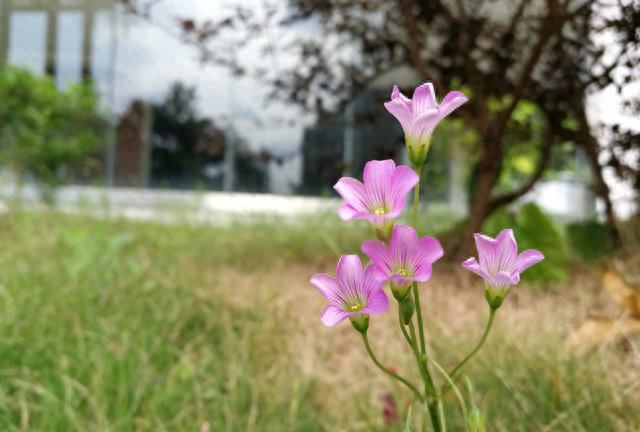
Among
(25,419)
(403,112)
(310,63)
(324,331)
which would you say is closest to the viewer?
(403,112)

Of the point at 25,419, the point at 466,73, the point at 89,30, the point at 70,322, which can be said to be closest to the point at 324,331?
the point at 70,322

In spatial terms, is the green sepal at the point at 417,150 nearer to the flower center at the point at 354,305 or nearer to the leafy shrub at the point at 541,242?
the flower center at the point at 354,305

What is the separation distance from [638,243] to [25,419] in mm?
2249

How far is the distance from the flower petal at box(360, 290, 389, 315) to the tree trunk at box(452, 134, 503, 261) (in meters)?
1.67

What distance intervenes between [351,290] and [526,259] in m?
0.12

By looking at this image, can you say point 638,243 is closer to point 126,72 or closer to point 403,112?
point 403,112

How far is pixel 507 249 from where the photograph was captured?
0.36 metres

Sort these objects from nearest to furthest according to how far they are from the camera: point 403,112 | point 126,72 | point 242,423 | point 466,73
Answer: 1. point 403,112
2. point 242,423
3. point 466,73
4. point 126,72

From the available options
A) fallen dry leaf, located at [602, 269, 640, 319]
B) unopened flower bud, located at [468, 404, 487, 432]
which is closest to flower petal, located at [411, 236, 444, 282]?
unopened flower bud, located at [468, 404, 487, 432]

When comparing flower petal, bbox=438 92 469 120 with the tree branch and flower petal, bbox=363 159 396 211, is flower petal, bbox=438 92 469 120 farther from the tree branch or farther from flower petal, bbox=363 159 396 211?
the tree branch

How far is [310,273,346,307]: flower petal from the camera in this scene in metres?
0.36

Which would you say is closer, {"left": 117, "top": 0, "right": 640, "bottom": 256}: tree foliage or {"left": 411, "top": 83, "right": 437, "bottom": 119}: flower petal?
{"left": 411, "top": 83, "right": 437, "bottom": 119}: flower petal

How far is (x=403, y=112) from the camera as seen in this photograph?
35cm

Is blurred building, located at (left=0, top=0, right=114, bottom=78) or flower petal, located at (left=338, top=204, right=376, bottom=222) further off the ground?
blurred building, located at (left=0, top=0, right=114, bottom=78)
